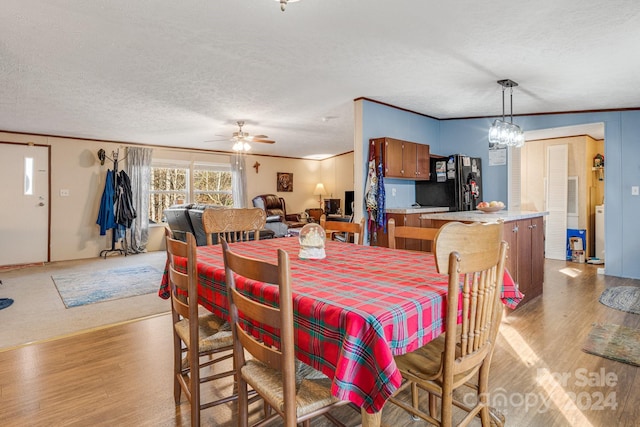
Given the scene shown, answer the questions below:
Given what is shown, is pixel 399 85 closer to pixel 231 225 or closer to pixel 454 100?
pixel 454 100

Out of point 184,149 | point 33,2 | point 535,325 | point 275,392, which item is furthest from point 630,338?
point 184,149

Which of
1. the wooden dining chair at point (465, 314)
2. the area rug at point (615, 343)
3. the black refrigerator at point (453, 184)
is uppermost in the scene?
the black refrigerator at point (453, 184)

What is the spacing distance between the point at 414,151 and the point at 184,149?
4.95m

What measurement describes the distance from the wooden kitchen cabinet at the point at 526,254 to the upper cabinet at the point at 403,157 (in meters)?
1.55

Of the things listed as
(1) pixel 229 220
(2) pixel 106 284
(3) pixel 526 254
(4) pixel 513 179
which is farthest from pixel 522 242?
(2) pixel 106 284

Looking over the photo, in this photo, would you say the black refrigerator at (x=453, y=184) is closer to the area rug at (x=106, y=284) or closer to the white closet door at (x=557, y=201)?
the white closet door at (x=557, y=201)

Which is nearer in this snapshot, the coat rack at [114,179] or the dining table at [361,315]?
the dining table at [361,315]

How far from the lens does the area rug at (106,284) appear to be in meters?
3.75

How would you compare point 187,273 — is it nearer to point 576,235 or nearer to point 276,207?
point 576,235

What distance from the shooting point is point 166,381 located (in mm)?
2080

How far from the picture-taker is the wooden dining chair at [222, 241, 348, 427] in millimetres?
999

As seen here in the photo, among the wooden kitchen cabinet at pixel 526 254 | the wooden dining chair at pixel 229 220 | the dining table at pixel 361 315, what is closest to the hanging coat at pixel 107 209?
the wooden dining chair at pixel 229 220

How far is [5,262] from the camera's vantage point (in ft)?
18.2

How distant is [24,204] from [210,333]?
19.6 feet
